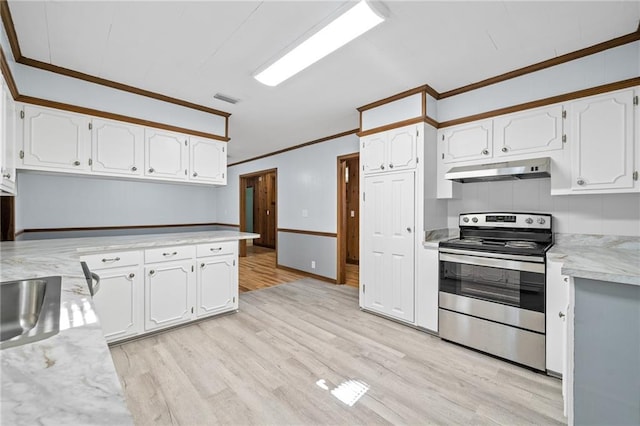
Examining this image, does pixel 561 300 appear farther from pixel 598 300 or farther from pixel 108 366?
pixel 108 366

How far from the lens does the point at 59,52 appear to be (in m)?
2.23

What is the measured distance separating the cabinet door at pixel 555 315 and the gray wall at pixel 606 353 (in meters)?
0.67

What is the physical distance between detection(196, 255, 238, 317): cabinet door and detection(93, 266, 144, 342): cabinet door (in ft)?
1.78

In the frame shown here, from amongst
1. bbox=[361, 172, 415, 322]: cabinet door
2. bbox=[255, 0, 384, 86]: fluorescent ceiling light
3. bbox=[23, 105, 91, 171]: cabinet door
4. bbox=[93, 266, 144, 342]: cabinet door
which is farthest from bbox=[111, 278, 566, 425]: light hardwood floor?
bbox=[255, 0, 384, 86]: fluorescent ceiling light

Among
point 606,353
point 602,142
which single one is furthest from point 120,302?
point 602,142

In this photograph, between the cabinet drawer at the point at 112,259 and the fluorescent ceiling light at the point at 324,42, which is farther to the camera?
the cabinet drawer at the point at 112,259

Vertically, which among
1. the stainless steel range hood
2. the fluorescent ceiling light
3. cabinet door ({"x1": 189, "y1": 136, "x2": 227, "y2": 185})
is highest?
the fluorescent ceiling light

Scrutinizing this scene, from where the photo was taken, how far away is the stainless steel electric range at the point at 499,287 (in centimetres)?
213

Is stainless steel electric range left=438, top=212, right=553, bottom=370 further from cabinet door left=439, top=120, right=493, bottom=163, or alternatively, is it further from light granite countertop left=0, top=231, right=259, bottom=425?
light granite countertop left=0, top=231, right=259, bottom=425

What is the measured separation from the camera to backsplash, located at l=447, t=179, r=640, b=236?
86.6 inches

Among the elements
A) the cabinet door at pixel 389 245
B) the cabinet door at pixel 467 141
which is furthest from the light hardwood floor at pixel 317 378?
the cabinet door at pixel 467 141

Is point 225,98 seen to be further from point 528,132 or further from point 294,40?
→ point 528,132

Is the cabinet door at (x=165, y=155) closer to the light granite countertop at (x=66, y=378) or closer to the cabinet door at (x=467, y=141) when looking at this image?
the light granite countertop at (x=66, y=378)

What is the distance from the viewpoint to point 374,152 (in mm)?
3199
